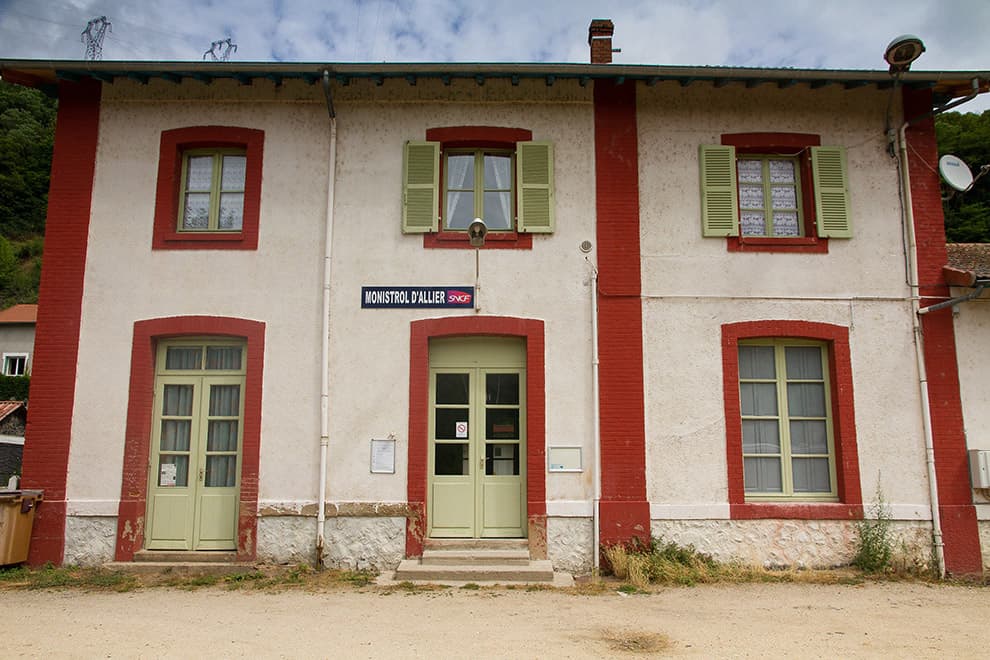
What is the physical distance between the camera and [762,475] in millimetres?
8281

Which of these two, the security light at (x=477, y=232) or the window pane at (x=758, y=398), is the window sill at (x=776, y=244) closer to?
A: the window pane at (x=758, y=398)

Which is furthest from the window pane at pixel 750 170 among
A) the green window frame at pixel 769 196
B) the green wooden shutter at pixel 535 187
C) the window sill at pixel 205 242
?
the window sill at pixel 205 242

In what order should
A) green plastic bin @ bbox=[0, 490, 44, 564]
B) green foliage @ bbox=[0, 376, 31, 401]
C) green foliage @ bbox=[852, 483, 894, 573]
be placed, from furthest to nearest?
1. green foliage @ bbox=[0, 376, 31, 401]
2. green foliage @ bbox=[852, 483, 894, 573]
3. green plastic bin @ bbox=[0, 490, 44, 564]

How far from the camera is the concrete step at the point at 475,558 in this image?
25.0 feet

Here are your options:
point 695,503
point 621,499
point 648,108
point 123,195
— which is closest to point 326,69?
point 123,195

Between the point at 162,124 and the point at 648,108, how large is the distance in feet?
19.6

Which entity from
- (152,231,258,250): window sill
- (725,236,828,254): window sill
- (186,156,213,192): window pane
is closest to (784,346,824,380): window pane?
(725,236,828,254): window sill

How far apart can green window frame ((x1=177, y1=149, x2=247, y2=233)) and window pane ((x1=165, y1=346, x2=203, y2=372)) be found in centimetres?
144

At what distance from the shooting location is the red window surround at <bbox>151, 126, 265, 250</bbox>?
8406 millimetres

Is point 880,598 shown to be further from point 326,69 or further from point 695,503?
point 326,69

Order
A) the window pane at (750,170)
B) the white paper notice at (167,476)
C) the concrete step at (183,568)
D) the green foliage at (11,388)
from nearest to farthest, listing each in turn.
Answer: the concrete step at (183,568)
the white paper notice at (167,476)
the window pane at (750,170)
the green foliage at (11,388)

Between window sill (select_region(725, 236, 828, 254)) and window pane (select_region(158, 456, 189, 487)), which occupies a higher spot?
window sill (select_region(725, 236, 828, 254))

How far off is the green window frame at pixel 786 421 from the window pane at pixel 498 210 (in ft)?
10.6

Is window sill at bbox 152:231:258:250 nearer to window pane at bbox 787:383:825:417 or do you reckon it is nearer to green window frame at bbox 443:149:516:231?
green window frame at bbox 443:149:516:231
